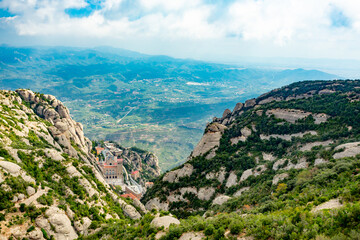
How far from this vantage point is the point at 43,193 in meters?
28.3

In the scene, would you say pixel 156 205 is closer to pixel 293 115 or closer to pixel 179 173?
pixel 179 173

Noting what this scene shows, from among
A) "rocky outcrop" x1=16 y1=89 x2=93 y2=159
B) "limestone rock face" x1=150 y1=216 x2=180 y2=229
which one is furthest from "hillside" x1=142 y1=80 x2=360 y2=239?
"rocky outcrop" x1=16 y1=89 x2=93 y2=159

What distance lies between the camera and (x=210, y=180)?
44.9 m

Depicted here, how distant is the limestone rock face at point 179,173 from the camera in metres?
48.5

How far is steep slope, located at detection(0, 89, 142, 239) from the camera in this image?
2408 centimetres

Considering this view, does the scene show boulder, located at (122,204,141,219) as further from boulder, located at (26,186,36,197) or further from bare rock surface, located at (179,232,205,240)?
bare rock surface, located at (179,232,205,240)

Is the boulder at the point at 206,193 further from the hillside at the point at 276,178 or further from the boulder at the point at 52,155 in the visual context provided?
the boulder at the point at 52,155

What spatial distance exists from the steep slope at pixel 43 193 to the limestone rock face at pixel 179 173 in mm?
8908

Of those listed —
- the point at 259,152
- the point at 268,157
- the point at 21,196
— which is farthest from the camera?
the point at 259,152

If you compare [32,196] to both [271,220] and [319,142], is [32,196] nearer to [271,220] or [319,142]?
[271,220]

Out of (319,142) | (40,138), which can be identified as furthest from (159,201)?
(319,142)

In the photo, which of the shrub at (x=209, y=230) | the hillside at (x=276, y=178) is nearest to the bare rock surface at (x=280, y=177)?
the hillside at (x=276, y=178)

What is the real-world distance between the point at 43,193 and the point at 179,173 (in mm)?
27567

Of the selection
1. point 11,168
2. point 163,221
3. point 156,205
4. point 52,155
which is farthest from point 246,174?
point 11,168
